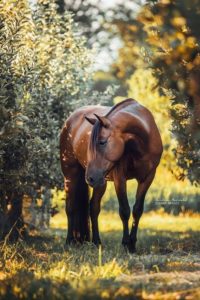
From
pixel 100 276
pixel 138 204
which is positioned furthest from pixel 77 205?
pixel 100 276

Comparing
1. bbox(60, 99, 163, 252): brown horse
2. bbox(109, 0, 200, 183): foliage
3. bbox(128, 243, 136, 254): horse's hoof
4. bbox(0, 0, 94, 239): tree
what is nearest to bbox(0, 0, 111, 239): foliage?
bbox(0, 0, 94, 239): tree

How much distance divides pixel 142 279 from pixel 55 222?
44.6ft

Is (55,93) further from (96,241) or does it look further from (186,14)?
(186,14)

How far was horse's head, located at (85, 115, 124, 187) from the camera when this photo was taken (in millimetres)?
9586

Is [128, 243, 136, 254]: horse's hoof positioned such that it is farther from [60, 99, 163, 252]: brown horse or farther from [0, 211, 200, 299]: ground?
[0, 211, 200, 299]: ground

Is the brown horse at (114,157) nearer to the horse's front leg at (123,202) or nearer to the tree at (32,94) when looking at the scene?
the horse's front leg at (123,202)

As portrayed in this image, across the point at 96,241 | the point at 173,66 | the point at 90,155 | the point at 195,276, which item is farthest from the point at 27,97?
the point at 173,66

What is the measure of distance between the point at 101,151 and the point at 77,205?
206 centimetres

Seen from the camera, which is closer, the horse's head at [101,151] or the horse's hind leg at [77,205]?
the horse's head at [101,151]

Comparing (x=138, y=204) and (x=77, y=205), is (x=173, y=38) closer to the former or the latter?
(x=138, y=204)

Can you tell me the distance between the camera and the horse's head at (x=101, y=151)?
9586mm

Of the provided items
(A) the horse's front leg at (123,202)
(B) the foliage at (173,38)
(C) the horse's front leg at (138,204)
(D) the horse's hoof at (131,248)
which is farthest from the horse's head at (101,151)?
(B) the foliage at (173,38)

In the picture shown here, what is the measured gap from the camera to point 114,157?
31.9ft

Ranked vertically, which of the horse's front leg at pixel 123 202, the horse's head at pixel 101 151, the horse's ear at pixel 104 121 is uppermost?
the horse's ear at pixel 104 121
